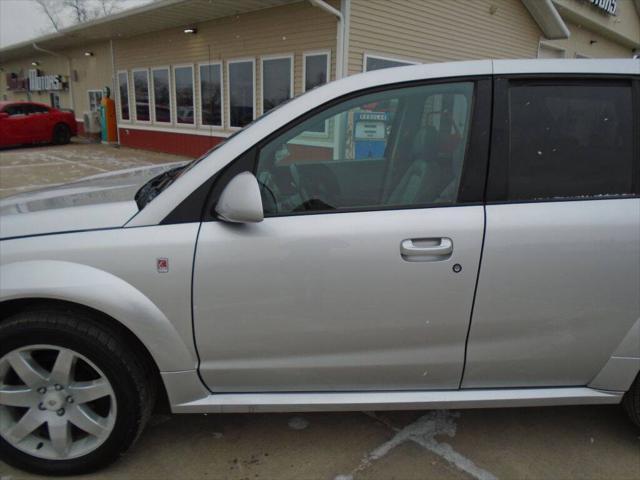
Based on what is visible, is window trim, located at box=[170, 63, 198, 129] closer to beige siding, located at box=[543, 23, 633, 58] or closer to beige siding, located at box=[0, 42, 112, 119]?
beige siding, located at box=[0, 42, 112, 119]

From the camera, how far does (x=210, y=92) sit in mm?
11961

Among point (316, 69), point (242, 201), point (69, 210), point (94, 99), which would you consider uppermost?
point (316, 69)

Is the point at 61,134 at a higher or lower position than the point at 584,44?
lower

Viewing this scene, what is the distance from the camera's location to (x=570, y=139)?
6.67ft

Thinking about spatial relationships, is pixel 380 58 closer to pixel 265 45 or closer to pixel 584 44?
pixel 265 45

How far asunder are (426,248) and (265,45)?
9.49m

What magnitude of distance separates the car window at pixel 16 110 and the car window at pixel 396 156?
53.7ft

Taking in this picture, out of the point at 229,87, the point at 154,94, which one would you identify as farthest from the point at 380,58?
the point at 154,94

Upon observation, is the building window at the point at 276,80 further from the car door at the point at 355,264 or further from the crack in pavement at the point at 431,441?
the crack in pavement at the point at 431,441

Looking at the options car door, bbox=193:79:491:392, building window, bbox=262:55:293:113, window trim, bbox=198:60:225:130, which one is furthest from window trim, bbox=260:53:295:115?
car door, bbox=193:79:491:392

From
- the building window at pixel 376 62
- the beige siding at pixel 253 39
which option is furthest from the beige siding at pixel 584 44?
the beige siding at pixel 253 39

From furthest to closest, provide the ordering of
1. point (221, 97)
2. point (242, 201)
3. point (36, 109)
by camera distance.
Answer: point (36, 109) → point (221, 97) → point (242, 201)

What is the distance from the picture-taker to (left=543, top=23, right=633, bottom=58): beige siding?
49.9 feet

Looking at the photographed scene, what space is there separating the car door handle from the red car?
55.2 ft
